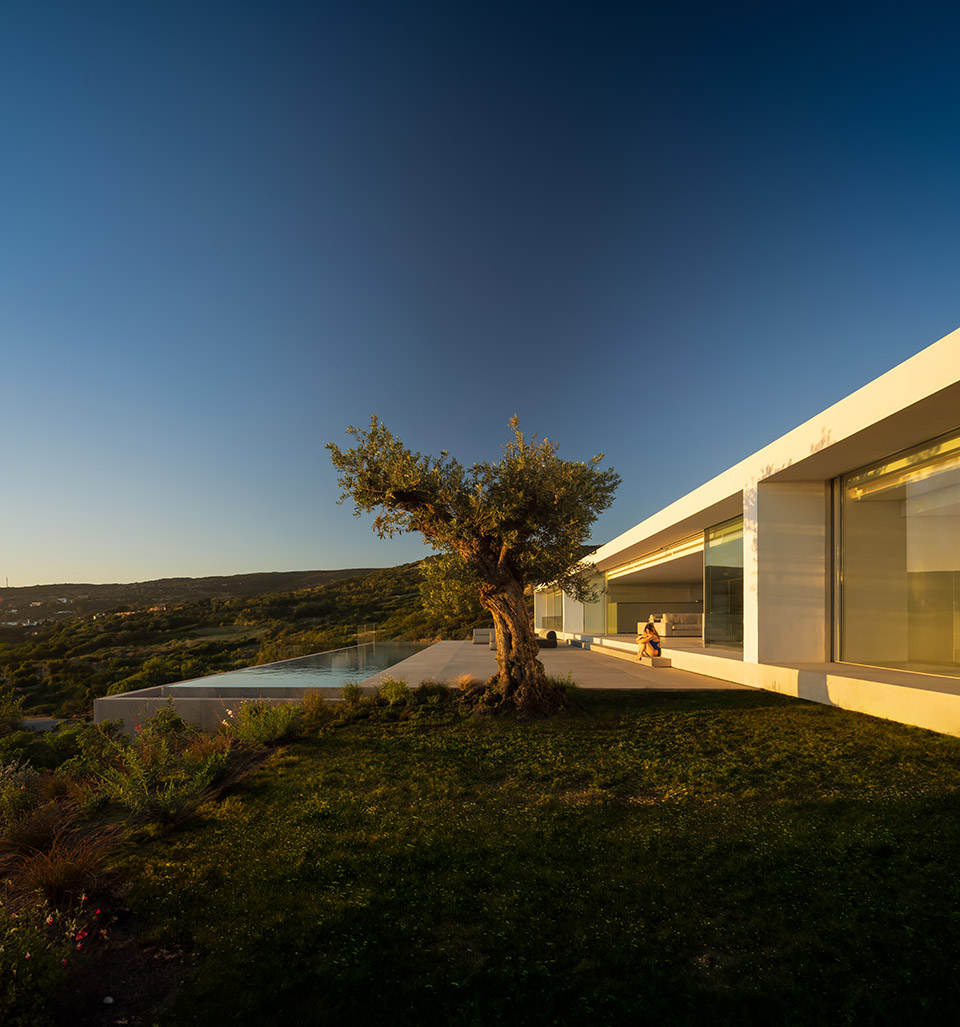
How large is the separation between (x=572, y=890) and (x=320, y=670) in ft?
41.0

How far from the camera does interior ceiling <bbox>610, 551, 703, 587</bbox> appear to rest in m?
22.2

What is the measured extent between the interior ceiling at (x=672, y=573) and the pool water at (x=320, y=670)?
1179cm

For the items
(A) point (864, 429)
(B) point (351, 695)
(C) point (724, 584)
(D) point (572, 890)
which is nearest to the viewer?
(D) point (572, 890)

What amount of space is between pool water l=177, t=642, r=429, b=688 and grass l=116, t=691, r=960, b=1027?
18.6 ft

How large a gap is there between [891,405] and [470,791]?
24.2 ft

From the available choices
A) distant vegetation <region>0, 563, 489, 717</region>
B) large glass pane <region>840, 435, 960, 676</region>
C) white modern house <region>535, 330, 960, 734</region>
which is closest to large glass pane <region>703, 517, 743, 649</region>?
white modern house <region>535, 330, 960, 734</region>

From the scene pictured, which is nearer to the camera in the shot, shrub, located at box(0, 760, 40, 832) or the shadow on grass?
shrub, located at box(0, 760, 40, 832)

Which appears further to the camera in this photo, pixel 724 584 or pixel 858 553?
pixel 724 584

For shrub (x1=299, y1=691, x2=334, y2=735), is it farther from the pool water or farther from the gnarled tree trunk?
the gnarled tree trunk

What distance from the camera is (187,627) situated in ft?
131

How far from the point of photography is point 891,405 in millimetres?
7230

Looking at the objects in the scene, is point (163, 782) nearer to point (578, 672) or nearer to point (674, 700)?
point (674, 700)

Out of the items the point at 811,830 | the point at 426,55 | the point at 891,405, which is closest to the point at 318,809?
the point at 811,830

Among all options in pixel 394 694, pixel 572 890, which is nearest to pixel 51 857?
pixel 572 890
